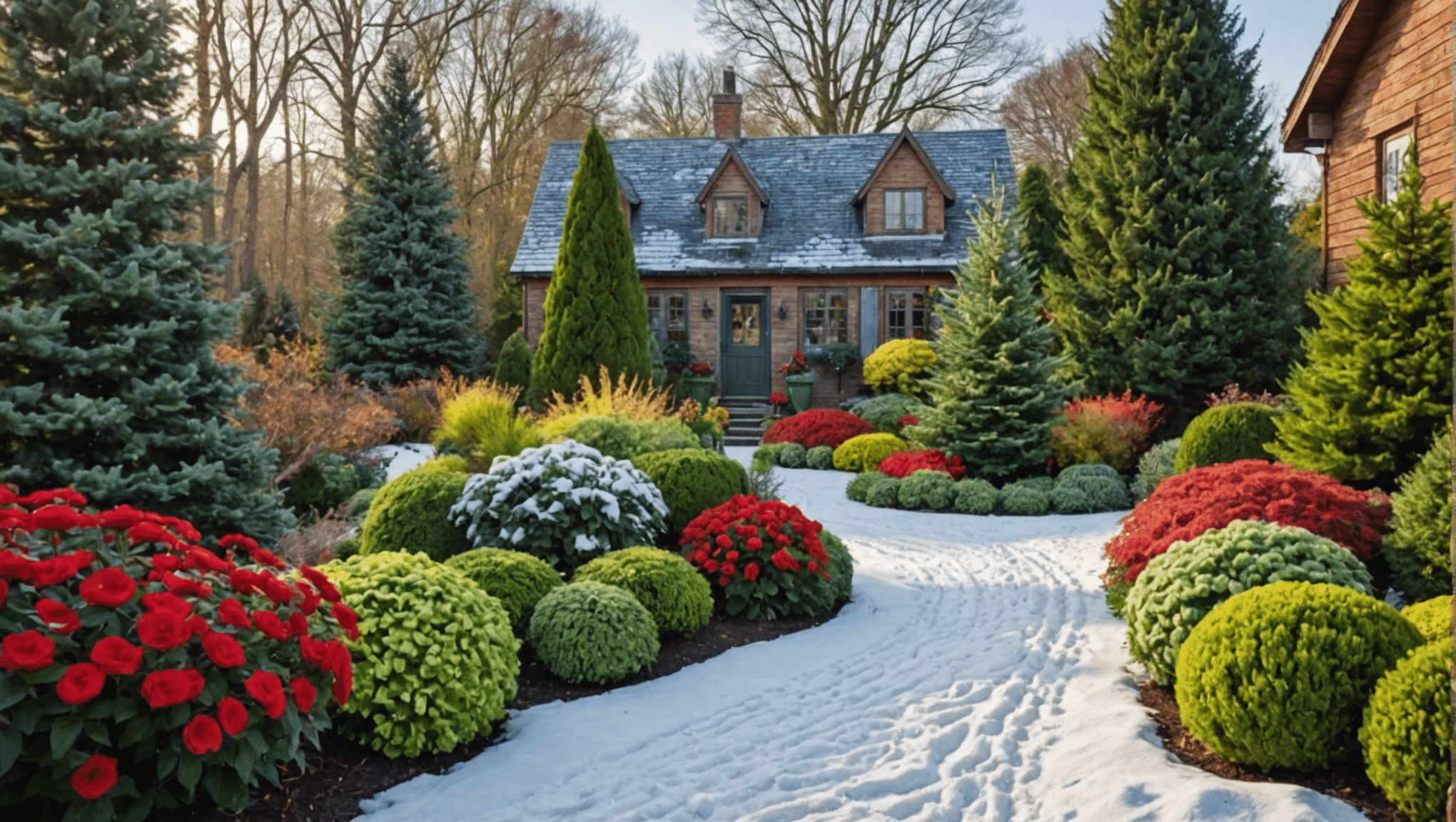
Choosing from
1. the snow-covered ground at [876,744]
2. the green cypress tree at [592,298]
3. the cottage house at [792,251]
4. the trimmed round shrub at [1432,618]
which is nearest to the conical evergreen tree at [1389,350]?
the snow-covered ground at [876,744]

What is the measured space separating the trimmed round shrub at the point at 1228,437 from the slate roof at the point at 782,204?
10.4 meters

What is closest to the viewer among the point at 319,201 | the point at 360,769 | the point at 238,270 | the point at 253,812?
the point at 253,812

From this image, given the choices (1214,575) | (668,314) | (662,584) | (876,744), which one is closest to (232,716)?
(876,744)

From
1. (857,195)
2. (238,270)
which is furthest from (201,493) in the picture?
(238,270)

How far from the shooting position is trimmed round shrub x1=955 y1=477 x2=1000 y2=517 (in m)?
11.5

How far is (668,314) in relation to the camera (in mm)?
21750

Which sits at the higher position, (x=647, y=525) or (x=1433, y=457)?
(x=1433, y=457)

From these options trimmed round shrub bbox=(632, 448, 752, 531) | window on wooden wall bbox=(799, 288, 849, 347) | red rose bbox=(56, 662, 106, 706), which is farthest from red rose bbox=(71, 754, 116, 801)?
window on wooden wall bbox=(799, 288, 849, 347)

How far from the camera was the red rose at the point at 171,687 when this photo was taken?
2850 millimetres

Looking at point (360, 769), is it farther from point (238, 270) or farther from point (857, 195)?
point (238, 270)

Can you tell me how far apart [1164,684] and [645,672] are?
2.79 meters

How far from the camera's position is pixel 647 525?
24.0ft

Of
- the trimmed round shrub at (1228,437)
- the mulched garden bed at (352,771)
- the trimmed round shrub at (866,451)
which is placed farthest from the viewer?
the trimmed round shrub at (866,451)

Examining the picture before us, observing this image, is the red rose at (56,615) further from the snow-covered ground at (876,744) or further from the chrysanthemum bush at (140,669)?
the snow-covered ground at (876,744)
